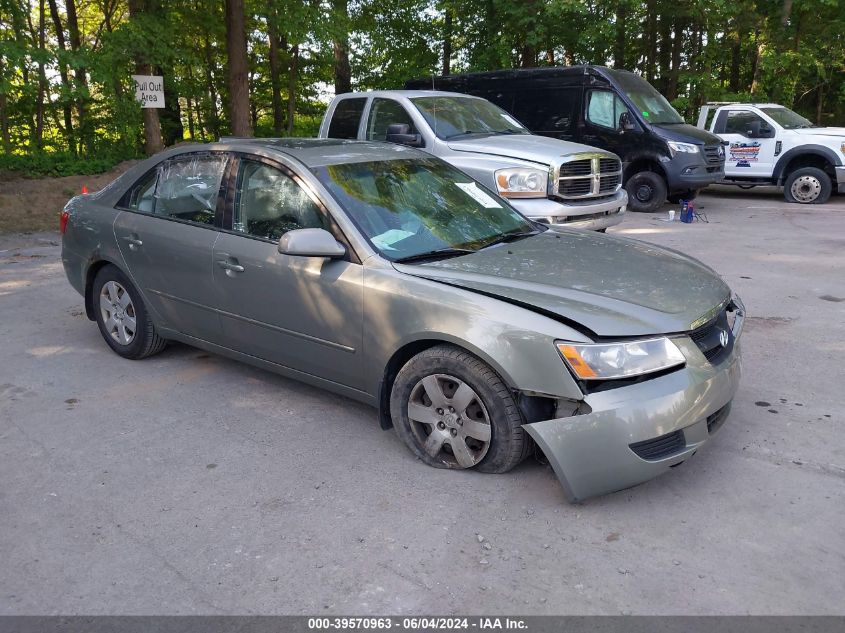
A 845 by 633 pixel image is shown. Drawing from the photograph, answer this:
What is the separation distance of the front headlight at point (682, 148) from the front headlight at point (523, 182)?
17.3 ft

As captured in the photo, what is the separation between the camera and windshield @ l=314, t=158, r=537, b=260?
424 cm

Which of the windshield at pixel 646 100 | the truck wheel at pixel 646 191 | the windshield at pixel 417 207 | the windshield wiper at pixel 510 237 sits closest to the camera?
the windshield at pixel 417 207

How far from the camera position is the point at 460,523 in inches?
133

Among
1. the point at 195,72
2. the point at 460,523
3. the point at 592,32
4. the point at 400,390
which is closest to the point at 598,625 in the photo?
the point at 460,523

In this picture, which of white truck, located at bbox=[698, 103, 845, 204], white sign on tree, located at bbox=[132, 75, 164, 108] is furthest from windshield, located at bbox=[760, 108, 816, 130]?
white sign on tree, located at bbox=[132, 75, 164, 108]

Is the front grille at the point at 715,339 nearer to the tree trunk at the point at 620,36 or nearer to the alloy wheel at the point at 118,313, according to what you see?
the alloy wheel at the point at 118,313

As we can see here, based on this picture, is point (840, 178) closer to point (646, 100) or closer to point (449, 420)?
point (646, 100)

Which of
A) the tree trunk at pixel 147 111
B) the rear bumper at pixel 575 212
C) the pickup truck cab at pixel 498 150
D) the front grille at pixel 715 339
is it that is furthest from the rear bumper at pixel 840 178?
the tree trunk at pixel 147 111

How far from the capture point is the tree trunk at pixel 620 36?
63.5ft

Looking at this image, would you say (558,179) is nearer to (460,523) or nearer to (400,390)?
(400,390)

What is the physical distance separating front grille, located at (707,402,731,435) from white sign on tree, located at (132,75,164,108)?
12.3 m

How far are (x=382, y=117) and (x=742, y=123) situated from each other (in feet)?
27.6

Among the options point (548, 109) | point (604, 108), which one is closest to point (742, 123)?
point (604, 108)

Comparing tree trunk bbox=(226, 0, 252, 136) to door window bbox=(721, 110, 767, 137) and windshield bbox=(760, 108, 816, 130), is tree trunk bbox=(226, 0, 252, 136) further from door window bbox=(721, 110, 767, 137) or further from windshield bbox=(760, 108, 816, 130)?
windshield bbox=(760, 108, 816, 130)
